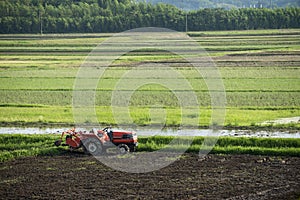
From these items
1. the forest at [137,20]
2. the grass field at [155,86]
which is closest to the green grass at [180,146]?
the grass field at [155,86]

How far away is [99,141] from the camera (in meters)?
19.0

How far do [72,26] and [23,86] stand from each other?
57209mm

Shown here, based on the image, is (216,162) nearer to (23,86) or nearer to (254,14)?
(23,86)

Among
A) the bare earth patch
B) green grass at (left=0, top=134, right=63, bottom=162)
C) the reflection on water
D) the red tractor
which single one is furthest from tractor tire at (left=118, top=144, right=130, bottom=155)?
the bare earth patch

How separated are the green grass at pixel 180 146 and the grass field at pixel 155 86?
3.45 meters

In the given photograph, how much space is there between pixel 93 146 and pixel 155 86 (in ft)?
57.7

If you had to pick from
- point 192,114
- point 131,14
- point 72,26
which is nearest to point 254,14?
point 131,14

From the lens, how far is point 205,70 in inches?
1750

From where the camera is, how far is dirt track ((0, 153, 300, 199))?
14500 mm

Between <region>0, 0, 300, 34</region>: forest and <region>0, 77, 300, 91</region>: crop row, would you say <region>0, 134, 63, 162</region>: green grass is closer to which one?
<region>0, 77, 300, 91</region>: crop row

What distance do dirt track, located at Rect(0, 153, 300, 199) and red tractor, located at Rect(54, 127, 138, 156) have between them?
0.54 metres

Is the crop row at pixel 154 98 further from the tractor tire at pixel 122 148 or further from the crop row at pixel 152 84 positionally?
the tractor tire at pixel 122 148

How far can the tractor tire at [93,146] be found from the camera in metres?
18.9

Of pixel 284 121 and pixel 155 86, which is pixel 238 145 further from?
pixel 155 86
